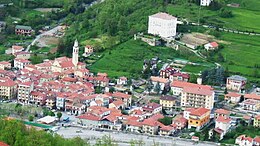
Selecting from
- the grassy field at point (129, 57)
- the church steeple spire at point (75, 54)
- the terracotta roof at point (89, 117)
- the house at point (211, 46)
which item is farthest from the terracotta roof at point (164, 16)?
the terracotta roof at point (89, 117)

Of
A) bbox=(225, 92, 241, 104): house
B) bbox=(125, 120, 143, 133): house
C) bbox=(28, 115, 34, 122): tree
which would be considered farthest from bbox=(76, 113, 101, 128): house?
bbox=(225, 92, 241, 104): house

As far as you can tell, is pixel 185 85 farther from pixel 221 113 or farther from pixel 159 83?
pixel 221 113

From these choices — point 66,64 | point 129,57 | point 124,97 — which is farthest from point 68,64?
point 124,97

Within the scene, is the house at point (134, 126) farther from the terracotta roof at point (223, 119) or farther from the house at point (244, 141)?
the house at point (244, 141)

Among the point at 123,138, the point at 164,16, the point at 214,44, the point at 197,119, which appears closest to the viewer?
the point at 123,138

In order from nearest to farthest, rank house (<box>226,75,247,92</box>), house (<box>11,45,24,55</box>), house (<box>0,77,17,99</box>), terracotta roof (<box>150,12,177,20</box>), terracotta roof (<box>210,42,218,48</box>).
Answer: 1. house (<box>0,77,17,99</box>)
2. house (<box>226,75,247,92</box>)
3. terracotta roof (<box>210,42,218,48</box>)
4. house (<box>11,45,24,55</box>)
5. terracotta roof (<box>150,12,177,20</box>)

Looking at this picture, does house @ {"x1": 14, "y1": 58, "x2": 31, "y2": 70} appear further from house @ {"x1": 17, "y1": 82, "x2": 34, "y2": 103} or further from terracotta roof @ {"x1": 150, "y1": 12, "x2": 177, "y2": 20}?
terracotta roof @ {"x1": 150, "y1": 12, "x2": 177, "y2": 20}
